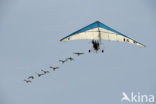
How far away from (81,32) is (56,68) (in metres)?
6.56

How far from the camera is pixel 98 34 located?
166 feet

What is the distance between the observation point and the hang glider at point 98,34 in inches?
1935

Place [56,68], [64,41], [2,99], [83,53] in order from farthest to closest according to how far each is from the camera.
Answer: [2,99], [56,68], [64,41], [83,53]

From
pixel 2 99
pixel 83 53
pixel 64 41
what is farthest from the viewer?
pixel 2 99

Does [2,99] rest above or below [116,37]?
below

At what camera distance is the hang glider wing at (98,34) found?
4919 centimetres

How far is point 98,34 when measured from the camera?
5059 centimetres

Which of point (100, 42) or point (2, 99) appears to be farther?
point (2, 99)

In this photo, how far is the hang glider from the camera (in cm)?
4916

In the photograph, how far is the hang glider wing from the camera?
49.2 metres

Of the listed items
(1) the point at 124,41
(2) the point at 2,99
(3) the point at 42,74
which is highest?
(1) the point at 124,41

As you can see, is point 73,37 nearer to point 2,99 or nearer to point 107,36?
point 107,36

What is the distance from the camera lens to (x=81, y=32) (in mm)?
49156

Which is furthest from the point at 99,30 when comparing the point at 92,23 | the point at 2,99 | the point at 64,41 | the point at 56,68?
the point at 2,99
